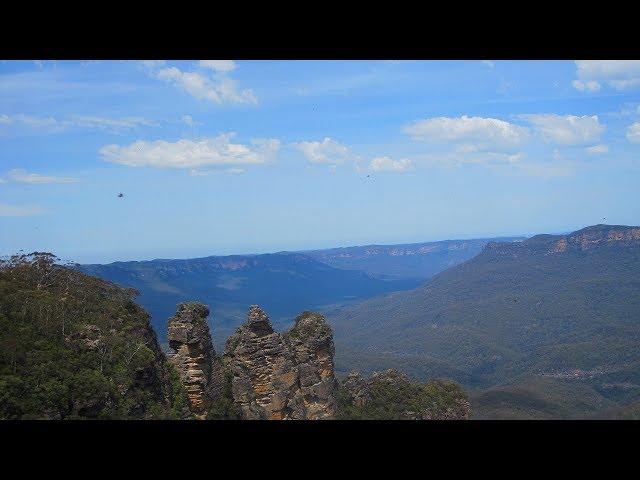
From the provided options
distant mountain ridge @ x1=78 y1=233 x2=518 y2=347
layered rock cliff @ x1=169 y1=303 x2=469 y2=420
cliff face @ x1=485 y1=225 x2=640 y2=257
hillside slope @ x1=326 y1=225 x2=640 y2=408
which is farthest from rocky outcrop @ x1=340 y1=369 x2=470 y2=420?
cliff face @ x1=485 y1=225 x2=640 y2=257

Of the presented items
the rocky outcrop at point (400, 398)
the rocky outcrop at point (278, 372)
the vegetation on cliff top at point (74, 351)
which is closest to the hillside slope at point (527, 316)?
the rocky outcrop at point (400, 398)

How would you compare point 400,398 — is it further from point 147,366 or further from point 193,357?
point 147,366

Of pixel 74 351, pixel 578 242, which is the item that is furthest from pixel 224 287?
pixel 74 351

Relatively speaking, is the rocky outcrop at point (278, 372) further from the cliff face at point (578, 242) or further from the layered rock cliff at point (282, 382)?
the cliff face at point (578, 242)
